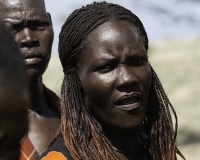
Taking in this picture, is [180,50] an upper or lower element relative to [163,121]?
lower

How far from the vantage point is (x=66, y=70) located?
3312 millimetres

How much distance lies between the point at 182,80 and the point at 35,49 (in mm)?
11795

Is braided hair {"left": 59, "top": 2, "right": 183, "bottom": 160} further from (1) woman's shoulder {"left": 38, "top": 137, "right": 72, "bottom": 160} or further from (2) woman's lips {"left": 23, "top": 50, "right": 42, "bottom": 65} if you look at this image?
(2) woman's lips {"left": 23, "top": 50, "right": 42, "bottom": 65}

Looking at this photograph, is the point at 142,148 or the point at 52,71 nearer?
the point at 142,148

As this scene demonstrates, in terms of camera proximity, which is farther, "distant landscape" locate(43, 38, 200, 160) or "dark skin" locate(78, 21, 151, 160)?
"distant landscape" locate(43, 38, 200, 160)

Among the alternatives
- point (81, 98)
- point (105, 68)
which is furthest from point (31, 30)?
point (105, 68)

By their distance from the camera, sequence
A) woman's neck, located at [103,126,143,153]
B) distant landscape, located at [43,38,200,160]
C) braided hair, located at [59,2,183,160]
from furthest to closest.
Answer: distant landscape, located at [43,38,200,160] → woman's neck, located at [103,126,143,153] → braided hair, located at [59,2,183,160]

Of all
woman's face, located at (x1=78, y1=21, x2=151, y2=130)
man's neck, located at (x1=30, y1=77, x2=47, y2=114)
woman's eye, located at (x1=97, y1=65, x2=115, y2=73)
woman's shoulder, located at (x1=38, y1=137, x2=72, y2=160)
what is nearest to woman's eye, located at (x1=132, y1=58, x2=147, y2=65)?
woman's face, located at (x1=78, y1=21, x2=151, y2=130)

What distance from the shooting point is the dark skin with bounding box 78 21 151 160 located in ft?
10.2

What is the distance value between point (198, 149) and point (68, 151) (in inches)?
329

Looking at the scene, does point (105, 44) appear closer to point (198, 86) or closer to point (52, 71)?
point (198, 86)

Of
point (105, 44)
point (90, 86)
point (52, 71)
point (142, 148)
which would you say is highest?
point (105, 44)

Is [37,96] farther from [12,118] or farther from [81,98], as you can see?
[12,118]

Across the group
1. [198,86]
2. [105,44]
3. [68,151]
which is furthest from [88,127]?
[198,86]
